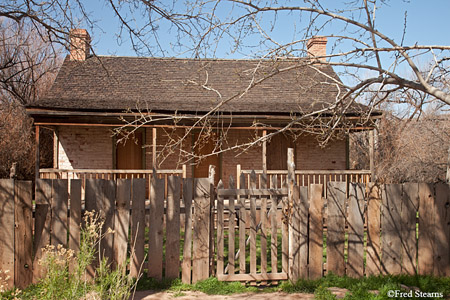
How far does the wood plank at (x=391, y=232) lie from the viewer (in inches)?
219

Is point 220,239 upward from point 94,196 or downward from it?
downward

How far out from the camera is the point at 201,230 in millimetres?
5449

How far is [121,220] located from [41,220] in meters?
1.00

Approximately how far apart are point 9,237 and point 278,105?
427 inches

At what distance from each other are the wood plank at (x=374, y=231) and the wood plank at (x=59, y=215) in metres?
4.06

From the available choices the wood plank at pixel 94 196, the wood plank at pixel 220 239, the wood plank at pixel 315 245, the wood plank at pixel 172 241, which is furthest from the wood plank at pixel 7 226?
the wood plank at pixel 315 245

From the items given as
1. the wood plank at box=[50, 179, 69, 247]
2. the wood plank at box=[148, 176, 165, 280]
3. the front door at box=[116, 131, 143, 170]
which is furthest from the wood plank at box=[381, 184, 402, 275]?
the front door at box=[116, 131, 143, 170]

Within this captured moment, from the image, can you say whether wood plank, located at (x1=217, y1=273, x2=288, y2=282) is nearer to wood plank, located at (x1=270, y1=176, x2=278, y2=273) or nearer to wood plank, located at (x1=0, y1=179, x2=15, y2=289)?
wood plank, located at (x1=270, y1=176, x2=278, y2=273)

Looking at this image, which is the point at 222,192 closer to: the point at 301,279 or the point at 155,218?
the point at 155,218

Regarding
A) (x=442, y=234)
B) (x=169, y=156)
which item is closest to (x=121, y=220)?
(x=442, y=234)

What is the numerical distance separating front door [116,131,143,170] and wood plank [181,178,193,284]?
10520 millimetres

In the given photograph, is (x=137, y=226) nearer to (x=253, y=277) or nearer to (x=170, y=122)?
(x=253, y=277)

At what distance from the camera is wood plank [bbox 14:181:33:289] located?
513 centimetres

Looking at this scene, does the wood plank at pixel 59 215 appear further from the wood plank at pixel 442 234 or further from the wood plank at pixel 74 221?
the wood plank at pixel 442 234
